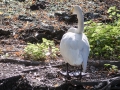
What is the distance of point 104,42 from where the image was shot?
293 inches

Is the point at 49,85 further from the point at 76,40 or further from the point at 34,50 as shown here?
the point at 34,50

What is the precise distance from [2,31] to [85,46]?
4329 millimetres

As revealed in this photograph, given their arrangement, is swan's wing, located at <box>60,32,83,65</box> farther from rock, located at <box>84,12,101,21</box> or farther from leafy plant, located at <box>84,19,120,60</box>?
rock, located at <box>84,12,101,21</box>

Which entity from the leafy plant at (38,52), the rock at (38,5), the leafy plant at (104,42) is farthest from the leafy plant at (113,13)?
the rock at (38,5)

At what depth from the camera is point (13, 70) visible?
21.4 feet

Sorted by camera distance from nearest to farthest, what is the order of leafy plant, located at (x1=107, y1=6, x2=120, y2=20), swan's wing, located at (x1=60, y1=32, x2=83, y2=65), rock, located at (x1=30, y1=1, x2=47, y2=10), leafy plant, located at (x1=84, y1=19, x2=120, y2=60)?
swan's wing, located at (x1=60, y1=32, x2=83, y2=65) < leafy plant, located at (x1=84, y1=19, x2=120, y2=60) < leafy plant, located at (x1=107, y1=6, x2=120, y2=20) < rock, located at (x1=30, y1=1, x2=47, y2=10)

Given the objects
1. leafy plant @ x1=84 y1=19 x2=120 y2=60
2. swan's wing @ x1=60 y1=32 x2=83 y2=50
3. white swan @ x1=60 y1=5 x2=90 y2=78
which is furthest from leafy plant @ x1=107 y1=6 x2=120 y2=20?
swan's wing @ x1=60 y1=32 x2=83 y2=50

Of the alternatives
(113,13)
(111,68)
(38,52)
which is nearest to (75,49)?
(111,68)

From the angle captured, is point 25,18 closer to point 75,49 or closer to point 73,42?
point 73,42

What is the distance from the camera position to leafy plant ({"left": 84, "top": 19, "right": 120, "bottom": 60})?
730cm

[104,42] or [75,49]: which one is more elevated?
[75,49]

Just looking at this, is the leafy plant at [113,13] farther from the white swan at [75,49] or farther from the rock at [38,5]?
the rock at [38,5]

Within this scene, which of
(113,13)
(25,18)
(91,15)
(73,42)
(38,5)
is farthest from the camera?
(38,5)

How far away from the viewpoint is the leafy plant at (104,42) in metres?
7.30
